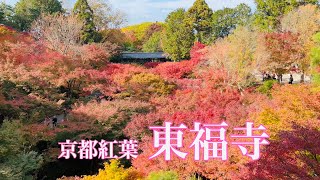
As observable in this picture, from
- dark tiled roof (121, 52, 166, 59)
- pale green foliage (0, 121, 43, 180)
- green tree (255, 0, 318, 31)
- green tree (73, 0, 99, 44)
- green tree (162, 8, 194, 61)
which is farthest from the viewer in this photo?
dark tiled roof (121, 52, 166, 59)

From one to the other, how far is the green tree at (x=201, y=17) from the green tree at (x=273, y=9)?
4.07 metres

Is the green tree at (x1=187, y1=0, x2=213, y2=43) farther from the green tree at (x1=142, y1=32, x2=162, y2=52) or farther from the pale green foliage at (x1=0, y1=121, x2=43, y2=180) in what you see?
the pale green foliage at (x1=0, y1=121, x2=43, y2=180)

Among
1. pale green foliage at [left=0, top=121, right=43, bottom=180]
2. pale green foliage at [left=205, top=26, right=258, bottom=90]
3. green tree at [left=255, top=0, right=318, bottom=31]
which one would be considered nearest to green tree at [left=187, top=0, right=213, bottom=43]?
green tree at [left=255, top=0, right=318, bottom=31]

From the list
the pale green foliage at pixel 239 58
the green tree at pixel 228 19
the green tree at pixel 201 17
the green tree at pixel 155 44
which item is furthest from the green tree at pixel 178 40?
the pale green foliage at pixel 239 58

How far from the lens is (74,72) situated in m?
15.3

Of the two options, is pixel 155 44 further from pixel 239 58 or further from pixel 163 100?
pixel 163 100

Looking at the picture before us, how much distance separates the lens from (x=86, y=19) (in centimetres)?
2902

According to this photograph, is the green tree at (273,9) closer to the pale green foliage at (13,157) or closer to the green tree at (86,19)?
the green tree at (86,19)

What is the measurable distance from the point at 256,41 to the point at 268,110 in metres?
8.80

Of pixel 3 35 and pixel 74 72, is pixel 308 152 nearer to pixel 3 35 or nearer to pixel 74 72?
pixel 74 72

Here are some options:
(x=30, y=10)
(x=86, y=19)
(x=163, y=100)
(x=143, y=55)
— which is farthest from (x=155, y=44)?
(x=163, y=100)

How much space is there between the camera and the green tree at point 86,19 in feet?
93.4

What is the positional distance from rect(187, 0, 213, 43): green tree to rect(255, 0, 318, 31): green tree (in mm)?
4075

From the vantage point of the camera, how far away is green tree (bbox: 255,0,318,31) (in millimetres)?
25594
